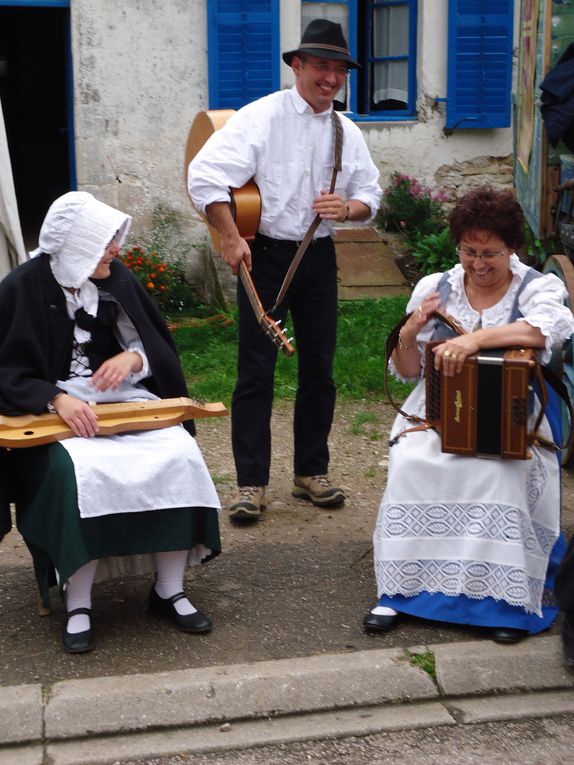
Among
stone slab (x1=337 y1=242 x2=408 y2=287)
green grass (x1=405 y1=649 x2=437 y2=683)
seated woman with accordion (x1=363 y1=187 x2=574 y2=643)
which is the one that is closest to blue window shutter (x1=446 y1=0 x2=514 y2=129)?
stone slab (x1=337 y1=242 x2=408 y2=287)

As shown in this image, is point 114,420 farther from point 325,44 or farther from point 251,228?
point 325,44

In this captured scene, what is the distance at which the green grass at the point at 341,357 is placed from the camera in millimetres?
7273

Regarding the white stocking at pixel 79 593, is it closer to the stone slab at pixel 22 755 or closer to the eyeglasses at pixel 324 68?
the stone slab at pixel 22 755

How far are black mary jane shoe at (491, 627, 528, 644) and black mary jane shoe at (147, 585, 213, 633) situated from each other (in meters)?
0.96

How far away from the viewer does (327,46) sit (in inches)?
196

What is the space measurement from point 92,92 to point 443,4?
3.02 metres

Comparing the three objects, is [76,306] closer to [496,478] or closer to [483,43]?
[496,478]

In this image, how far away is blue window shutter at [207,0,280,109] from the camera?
31.5ft

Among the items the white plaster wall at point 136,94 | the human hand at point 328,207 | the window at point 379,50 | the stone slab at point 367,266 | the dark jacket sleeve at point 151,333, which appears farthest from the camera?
the window at point 379,50

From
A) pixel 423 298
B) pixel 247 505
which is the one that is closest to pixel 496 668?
pixel 423 298

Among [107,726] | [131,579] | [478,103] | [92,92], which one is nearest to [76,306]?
[131,579]

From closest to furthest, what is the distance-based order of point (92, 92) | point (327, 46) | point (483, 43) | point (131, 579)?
1. point (131, 579)
2. point (327, 46)
3. point (92, 92)
4. point (483, 43)

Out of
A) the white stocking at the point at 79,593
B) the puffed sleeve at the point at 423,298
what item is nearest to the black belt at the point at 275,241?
the puffed sleeve at the point at 423,298

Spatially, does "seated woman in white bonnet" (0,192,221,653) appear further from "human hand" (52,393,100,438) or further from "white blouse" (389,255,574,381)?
"white blouse" (389,255,574,381)
